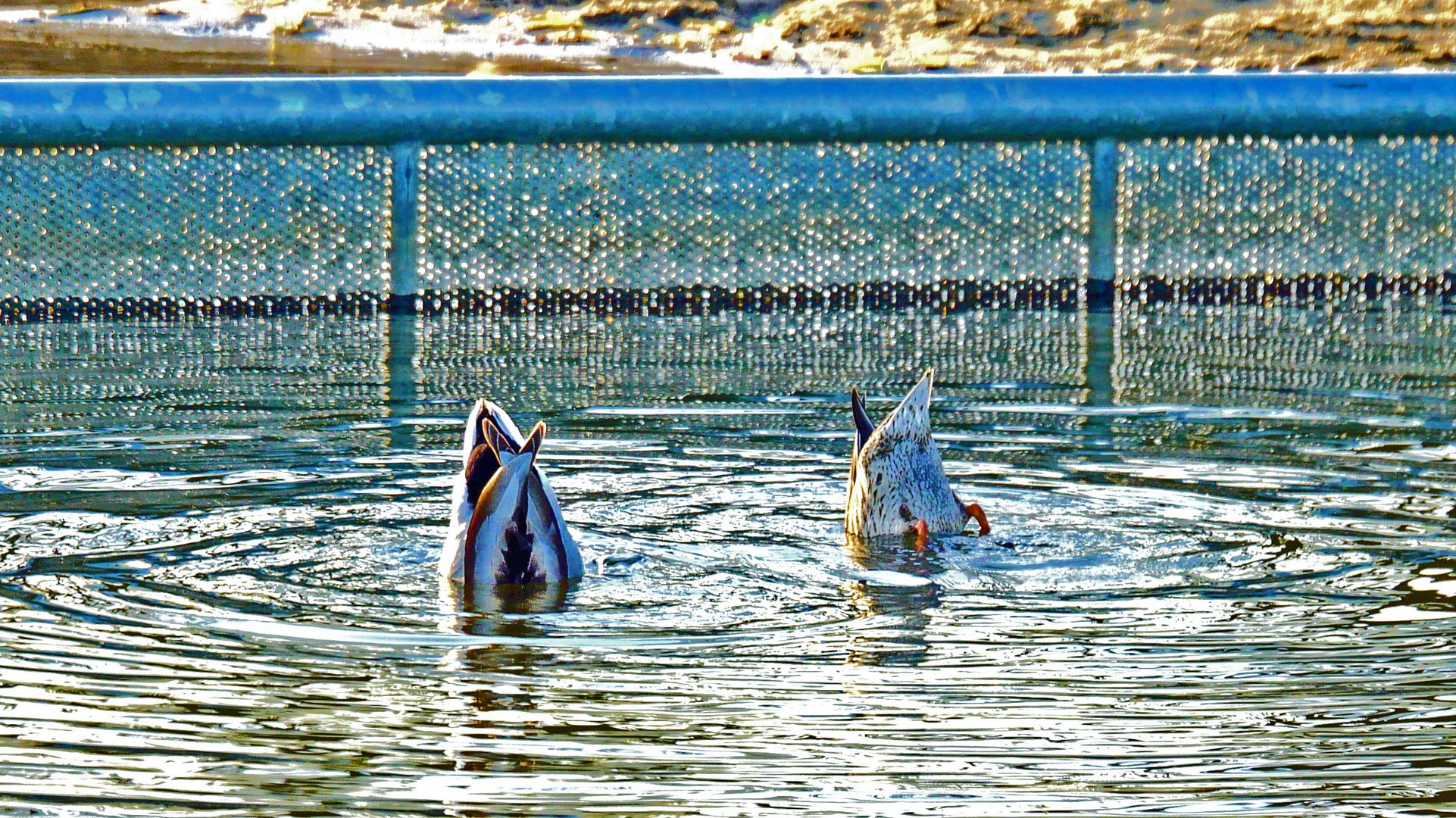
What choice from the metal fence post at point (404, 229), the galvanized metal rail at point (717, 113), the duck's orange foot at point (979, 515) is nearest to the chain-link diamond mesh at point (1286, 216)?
the galvanized metal rail at point (717, 113)

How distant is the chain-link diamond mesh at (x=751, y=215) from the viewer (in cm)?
1001

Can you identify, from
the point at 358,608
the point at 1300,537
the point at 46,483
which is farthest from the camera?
the point at 46,483

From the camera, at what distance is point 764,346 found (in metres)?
9.01

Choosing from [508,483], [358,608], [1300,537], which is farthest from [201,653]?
[1300,537]

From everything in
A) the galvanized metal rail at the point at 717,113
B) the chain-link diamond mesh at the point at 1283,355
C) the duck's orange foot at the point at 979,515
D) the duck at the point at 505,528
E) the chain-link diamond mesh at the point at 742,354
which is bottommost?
the chain-link diamond mesh at the point at 742,354

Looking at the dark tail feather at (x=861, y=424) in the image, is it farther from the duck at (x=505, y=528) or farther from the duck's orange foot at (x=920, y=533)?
the duck at (x=505, y=528)

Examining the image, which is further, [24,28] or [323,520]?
[24,28]

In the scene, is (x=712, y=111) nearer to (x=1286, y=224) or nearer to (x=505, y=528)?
(x=1286, y=224)

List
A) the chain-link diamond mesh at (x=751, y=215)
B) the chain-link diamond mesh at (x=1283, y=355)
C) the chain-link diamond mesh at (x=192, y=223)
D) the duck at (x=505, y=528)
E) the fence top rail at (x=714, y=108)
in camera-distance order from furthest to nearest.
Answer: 1. the chain-link diamond mesh at (x=751, y=215)
2. the chain-link diamond mesh at (x=192, y=223)
3. the fence top rail at (x=714, y=108)
4. the chain-link diamond mesh at (x=1283, y=355)
5. the duck at (x=505, y=528)

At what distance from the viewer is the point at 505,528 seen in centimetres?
500

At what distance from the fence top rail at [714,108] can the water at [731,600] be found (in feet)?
4.50

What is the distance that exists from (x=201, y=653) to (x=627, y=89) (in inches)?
222

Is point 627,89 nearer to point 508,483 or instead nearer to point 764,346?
point 764,346

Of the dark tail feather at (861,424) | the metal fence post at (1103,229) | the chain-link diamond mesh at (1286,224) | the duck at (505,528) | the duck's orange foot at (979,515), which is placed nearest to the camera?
the duck at (505,528)
